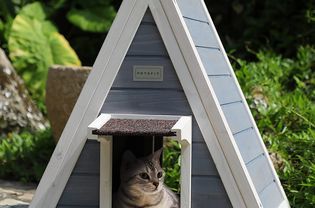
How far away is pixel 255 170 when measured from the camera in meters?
2.98

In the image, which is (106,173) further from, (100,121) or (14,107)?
(14,107)

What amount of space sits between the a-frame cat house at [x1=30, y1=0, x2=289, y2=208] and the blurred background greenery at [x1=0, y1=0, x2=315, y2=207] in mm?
1082

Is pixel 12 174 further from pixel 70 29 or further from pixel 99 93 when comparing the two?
pixel 70 29

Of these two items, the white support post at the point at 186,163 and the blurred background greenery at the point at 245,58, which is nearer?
the white support post at the point at 186,163

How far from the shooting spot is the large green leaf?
7129 millimetres

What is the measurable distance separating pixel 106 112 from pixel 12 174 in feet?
8.24

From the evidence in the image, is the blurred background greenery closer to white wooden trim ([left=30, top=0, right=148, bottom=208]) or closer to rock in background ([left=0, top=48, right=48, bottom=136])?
rock in background ([left=0, top=48, right=48, bottom=136])

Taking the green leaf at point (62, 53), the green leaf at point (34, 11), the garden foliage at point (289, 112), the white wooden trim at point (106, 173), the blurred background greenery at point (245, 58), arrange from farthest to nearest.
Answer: the green leaf at point (34, 11) → the green leaf at point (62, 53) → the blurred background greenery at point (245, 58) → the garden foliage at point (289, 112) → the white wooden trim at point (106, 173)

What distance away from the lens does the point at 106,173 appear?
9.37 ft

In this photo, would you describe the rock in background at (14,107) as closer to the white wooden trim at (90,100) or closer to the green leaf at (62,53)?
the green leaf at (62,53)

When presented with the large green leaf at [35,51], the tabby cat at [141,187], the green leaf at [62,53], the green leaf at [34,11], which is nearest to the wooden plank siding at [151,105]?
the tabby cat at [141,187]

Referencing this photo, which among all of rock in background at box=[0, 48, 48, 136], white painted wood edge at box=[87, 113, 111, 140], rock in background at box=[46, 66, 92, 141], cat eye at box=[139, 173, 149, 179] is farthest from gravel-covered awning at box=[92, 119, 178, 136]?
rock in background at box=[0, 48, 48, 136]

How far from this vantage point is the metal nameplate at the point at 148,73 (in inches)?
113

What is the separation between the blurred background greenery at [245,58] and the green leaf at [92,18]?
0.01 meters
